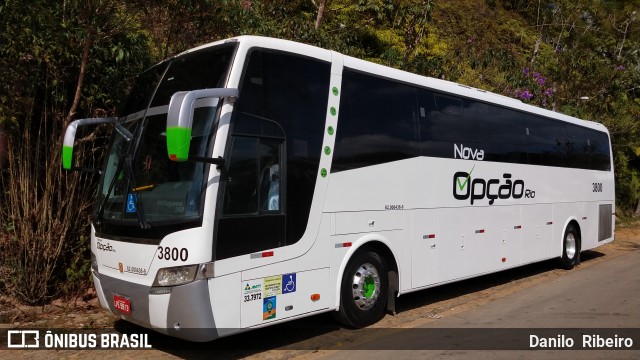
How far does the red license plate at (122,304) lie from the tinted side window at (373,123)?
2.69m

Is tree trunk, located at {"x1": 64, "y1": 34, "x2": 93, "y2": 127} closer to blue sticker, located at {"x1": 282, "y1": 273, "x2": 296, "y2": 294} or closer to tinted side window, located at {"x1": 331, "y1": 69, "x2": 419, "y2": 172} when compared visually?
tinted side window, located at {"x1": 331, "y1": 69, "x2": 419, "y2": 172}

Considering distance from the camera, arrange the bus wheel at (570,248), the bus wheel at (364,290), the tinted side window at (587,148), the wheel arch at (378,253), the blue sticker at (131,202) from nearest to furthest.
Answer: the blue sticker at (131,202)
the wheel arch at (378,253)
the bus wheel at (364,290)
the bus wheel at (570,248)
the tinted side window at (587,148)

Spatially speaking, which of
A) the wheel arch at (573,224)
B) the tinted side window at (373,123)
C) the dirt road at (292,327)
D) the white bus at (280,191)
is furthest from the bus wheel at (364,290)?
the wheel arch at (573,224)

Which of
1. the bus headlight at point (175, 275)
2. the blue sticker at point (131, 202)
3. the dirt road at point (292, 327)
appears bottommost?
the dirt road at point (292, 327)

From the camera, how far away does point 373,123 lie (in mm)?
6875

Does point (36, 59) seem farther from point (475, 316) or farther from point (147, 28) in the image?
point (475, 316)

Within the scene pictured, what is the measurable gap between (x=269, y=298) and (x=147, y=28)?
4.77 meters

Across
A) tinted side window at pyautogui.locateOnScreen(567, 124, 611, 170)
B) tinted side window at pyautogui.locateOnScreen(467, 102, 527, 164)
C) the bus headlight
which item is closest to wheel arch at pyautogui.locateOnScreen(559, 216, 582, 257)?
tinted side window at pyautogui.locateOnScreen(567, 124, 611, 170)

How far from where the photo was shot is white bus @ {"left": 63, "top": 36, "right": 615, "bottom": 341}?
16.4 feet

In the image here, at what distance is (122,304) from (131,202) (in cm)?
107

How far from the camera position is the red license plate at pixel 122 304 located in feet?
17.7

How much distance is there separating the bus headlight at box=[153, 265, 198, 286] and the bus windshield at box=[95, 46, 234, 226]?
18.5 inches

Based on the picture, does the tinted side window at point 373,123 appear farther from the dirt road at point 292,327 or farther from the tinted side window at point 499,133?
the dirt road at point 292,327

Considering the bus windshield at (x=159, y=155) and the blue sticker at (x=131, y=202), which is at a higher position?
the bus windshield at (x=159, y=155)
